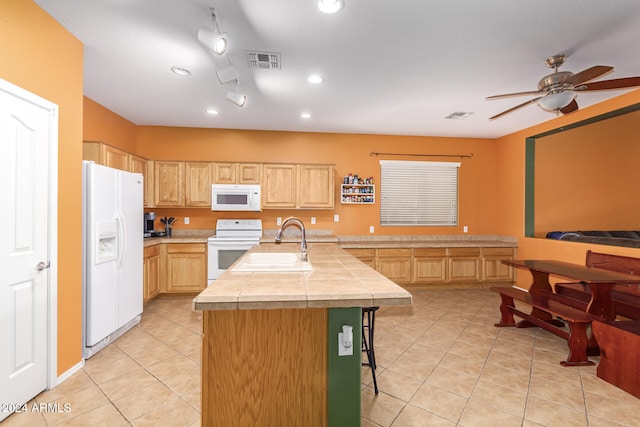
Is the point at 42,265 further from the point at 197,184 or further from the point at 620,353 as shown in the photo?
the point at 620,353

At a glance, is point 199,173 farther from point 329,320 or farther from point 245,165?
point 329,320

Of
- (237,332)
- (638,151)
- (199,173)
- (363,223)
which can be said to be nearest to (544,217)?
(638,151)

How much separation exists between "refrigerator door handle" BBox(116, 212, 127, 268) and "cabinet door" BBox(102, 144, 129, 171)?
836 mm

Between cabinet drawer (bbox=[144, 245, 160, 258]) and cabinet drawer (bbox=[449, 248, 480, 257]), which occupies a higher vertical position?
cabinet drawer (bbox=[144, 245, 160, 258])

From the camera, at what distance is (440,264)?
474cm

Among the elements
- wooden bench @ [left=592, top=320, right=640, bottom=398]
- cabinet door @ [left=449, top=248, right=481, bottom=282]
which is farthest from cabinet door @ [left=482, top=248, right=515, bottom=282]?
wooden bench @ [left=592, top=320, right=640, bottom=398]

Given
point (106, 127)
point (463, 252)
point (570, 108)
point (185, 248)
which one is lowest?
point (463, 252)

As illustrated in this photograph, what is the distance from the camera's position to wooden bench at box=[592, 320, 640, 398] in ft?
6.79

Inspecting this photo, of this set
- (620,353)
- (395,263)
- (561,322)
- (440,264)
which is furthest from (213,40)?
(561,322)

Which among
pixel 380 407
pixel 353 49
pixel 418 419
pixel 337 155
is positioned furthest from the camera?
pixel 337 155

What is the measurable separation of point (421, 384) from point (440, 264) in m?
2.84

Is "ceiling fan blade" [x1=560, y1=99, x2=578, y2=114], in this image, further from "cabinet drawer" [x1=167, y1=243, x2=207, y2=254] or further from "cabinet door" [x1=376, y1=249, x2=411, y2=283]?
"cabinet drawer" [x1=167, y1=243, x2=207, y2=254]

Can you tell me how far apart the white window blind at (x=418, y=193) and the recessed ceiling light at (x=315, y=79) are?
2.45 m

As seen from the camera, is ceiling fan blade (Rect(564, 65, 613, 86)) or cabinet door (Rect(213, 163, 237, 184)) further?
cabinet door (Rect(213, 163, 237, 184))
